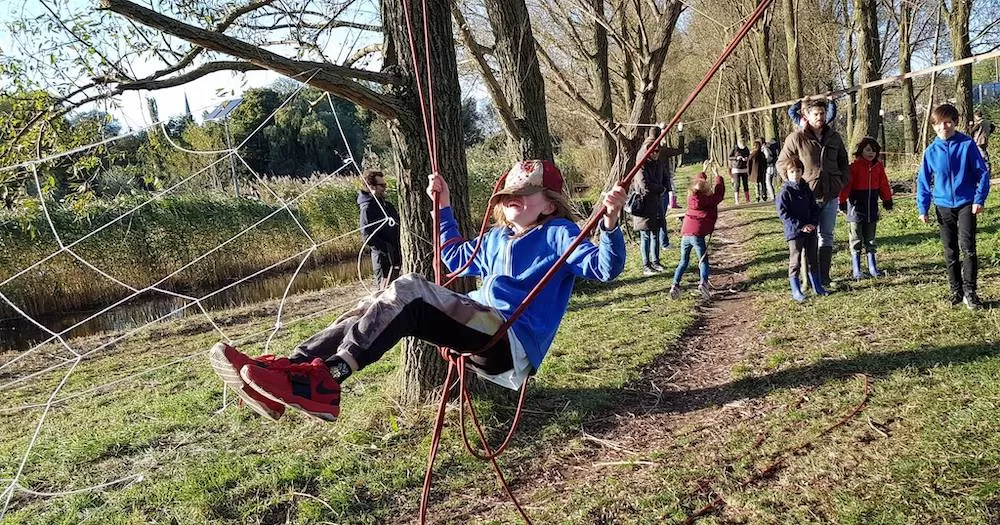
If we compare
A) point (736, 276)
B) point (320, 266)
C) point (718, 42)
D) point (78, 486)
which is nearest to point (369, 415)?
point (78, 486)

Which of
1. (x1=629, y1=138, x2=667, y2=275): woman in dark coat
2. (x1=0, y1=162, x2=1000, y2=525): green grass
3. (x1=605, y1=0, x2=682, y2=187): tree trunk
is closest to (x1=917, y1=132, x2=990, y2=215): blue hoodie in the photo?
(x1=0, y1=162, x2=1000, y2=525): green grass

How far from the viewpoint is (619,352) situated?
18.4ft

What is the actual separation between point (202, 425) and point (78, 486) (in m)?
0.96

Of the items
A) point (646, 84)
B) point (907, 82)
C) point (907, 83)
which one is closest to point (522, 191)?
point (646, 84)

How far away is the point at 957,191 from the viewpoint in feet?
17.1

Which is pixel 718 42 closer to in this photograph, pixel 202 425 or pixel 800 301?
pixel 800 301

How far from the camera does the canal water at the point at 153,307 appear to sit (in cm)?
1130

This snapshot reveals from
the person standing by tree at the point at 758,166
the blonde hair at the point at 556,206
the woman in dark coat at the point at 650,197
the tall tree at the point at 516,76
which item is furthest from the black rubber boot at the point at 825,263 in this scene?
the person standing by tree at the point at 758,166

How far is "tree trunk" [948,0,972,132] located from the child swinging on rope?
14.3 metres

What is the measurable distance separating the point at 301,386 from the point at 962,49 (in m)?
16.8

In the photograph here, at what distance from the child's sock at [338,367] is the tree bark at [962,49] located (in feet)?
50.4

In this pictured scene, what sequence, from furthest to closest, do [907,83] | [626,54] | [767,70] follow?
[767,70]
[907,83]
[626,54]

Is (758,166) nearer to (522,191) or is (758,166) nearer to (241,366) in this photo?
(522,191)

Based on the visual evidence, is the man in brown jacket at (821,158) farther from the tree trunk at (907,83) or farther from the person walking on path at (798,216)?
the tree trunk at (907,83)
